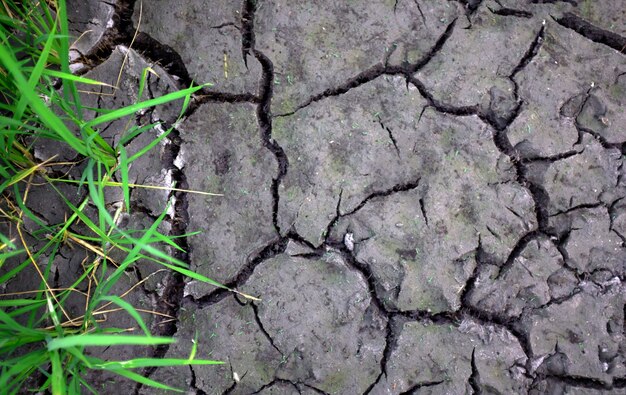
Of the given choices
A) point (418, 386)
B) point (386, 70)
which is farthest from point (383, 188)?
point (418, 386)

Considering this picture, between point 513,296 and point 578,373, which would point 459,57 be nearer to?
point 513,296

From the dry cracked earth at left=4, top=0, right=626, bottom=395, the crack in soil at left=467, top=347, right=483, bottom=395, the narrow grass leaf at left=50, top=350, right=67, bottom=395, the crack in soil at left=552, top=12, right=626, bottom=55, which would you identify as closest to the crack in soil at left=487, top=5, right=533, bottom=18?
the dry cracked earth at left=4, top=0, right=626, bottom=395

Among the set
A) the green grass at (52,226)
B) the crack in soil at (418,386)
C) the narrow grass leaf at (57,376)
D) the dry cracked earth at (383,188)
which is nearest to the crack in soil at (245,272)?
the dry cracked earth at (383,188)

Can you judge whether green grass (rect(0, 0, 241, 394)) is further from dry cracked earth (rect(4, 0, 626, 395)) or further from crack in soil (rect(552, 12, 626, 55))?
crack in soil (rect(552, 12, 626, 55))

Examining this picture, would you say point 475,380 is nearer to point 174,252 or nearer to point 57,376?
point 174,252

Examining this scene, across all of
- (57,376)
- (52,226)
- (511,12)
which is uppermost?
(511,12)

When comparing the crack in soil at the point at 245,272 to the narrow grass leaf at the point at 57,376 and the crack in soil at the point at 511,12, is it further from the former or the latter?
the crack in soil at the point at 511,12
